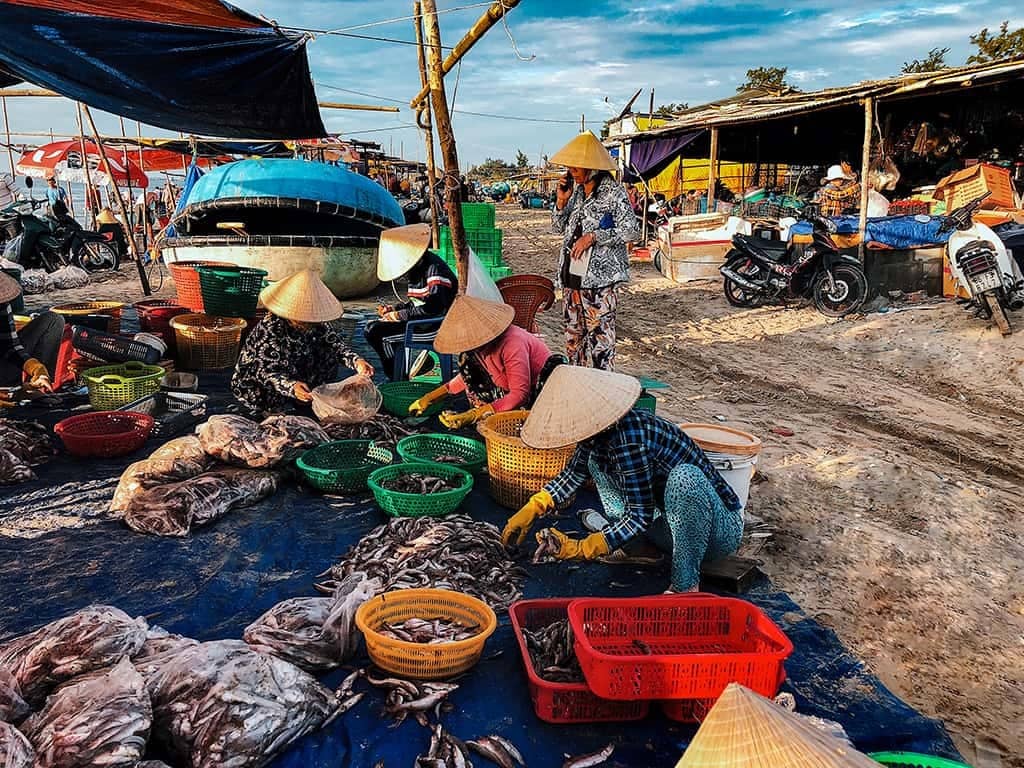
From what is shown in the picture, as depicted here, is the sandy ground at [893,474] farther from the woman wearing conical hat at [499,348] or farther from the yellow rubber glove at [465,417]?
the yellow rubber glove at [465,417]

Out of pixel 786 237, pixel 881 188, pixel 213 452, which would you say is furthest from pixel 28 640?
pixel 881 188

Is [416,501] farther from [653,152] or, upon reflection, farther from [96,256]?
[653,152]

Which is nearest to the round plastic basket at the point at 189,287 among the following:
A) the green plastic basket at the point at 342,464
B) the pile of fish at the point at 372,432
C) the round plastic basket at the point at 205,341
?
the round plastic basket at the point at 205,341

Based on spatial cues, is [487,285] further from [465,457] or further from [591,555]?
[591,555]

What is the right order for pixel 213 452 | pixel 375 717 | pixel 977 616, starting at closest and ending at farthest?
pixel 375 717, pixel 977 616, pixel 213 452

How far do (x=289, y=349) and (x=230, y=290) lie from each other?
3080 mm

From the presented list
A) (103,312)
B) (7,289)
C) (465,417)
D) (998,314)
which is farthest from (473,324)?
(998,314)

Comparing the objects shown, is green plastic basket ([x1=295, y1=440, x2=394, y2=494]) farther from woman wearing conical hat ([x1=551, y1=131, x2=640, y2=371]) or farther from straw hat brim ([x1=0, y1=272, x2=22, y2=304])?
straw hat brim ([x1=0, y1=272, x2=22, y2=304])

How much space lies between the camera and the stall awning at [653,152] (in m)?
16.3

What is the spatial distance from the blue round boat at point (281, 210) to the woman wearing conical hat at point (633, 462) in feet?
27.7

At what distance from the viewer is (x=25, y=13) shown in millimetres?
4500

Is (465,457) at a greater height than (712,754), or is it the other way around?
(712,754)

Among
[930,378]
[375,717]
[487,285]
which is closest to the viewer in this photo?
[375,717]

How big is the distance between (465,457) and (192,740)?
105 inches
